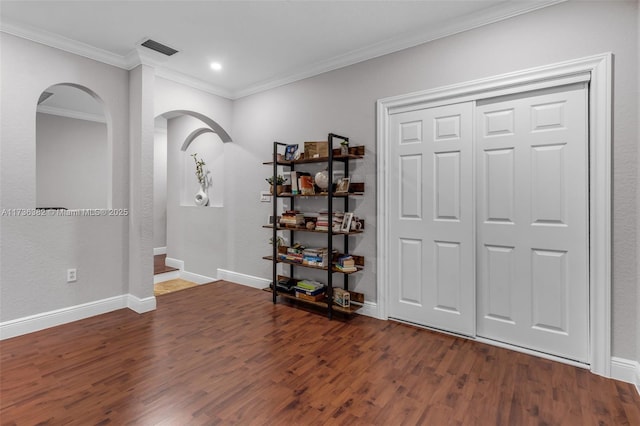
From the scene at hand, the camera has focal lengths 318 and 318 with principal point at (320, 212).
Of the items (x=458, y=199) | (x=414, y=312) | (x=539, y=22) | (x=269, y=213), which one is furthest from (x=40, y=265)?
(x=539, y=22)

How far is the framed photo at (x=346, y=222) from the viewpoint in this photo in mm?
3215

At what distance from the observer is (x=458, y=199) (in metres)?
2.83

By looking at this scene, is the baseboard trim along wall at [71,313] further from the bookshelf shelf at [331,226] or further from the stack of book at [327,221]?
the stack of book at [327,221]

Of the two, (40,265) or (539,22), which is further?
(40,265)

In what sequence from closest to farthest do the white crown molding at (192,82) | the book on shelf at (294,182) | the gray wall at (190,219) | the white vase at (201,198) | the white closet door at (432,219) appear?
the white closet door at (432,219), the book on shelf at (294,182), the white crown molding at (192,82), the gray wall at (190,219), the white vase at (201,198)

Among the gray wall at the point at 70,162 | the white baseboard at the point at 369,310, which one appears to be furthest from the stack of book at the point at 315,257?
the gray wall at the point at 70,162

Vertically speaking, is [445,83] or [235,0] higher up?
[235,0]

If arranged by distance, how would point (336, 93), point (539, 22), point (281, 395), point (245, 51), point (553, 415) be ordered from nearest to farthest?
point (553, 415) → point (281, 395) → point (539, 22) → point (245, 51) → point (336, 93)

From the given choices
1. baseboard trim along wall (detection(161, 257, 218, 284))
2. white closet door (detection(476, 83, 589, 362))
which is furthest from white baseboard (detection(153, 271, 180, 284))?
white closet door (detection(476, 83, 589, 362))

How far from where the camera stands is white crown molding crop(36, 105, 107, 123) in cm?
537

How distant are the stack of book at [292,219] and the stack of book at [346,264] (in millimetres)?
703

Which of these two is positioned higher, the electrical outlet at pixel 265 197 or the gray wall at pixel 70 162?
the gray wall at pixel 70 162

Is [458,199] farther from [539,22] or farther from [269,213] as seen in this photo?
[269,213]

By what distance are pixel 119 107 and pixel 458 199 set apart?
3706 millimetres
